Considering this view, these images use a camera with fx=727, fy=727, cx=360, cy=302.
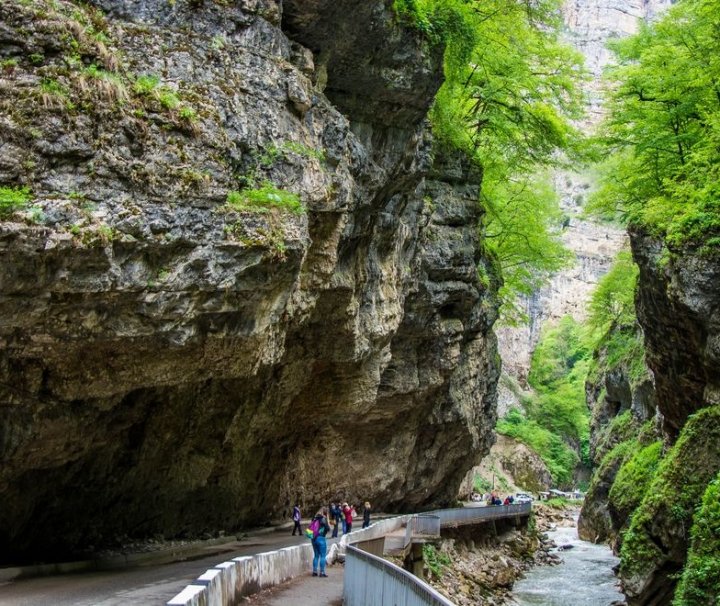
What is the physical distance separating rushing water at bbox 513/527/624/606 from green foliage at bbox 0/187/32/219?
2110 cm

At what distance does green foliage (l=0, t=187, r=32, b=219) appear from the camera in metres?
9.48

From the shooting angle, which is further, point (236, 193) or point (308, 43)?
point (308, 43)

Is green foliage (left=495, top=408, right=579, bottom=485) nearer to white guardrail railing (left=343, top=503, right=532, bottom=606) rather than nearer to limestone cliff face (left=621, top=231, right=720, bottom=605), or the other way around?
limestone cliff face (left=621, top=231, right=720, bottom=605)

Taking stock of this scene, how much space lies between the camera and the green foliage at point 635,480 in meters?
24.7

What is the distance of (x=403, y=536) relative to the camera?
2269cm

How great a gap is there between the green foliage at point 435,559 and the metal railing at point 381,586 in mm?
12009

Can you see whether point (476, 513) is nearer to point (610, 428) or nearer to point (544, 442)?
point (610, 428)

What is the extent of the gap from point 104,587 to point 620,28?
397 feet

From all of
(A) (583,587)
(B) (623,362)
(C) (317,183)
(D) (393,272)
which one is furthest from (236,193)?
(B) (623,362)

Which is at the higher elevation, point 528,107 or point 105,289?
point 528,107

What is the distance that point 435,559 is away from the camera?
81.4 ft

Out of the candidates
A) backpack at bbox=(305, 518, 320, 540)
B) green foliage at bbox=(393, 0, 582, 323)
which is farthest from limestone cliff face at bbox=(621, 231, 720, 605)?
backpack at bbox=(305, 518, 320, 540)

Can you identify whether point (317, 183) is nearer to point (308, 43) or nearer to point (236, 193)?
point (236, 193)

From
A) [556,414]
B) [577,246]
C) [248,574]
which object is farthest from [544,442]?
[248,574]
